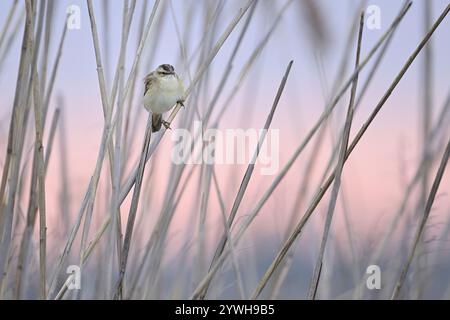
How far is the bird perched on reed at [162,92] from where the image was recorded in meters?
1.71

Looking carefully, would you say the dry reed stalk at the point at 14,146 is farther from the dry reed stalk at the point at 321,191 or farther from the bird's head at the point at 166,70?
the dry reed stalk at the point at 321,191

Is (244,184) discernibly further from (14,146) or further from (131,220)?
(14,146)

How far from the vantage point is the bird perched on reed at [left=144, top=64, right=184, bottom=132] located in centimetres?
171

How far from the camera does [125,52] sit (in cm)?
153

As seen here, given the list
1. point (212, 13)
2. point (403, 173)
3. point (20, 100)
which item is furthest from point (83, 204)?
point (403, 173)

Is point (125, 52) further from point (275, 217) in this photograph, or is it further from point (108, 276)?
point (275, 217)

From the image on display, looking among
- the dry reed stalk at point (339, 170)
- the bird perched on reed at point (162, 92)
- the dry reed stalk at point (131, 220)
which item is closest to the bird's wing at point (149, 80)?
the bird perched on reed at point (162, 92)

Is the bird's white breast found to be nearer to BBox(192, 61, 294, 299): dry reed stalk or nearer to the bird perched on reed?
the bird perched on reed

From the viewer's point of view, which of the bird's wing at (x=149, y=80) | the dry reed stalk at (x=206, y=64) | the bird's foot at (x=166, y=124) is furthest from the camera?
the bird's wing at (x=149, y=80)

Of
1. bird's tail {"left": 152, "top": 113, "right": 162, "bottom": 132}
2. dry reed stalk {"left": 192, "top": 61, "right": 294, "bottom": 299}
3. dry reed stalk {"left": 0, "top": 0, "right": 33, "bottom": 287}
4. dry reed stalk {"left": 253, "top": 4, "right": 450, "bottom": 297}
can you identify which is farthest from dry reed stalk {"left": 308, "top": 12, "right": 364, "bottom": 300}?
dry reed stalk {"left": 0, "top": 0, "right": 33, "bottom": 287}

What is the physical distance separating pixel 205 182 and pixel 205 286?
319 mm

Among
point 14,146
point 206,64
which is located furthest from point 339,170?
point 14,146
